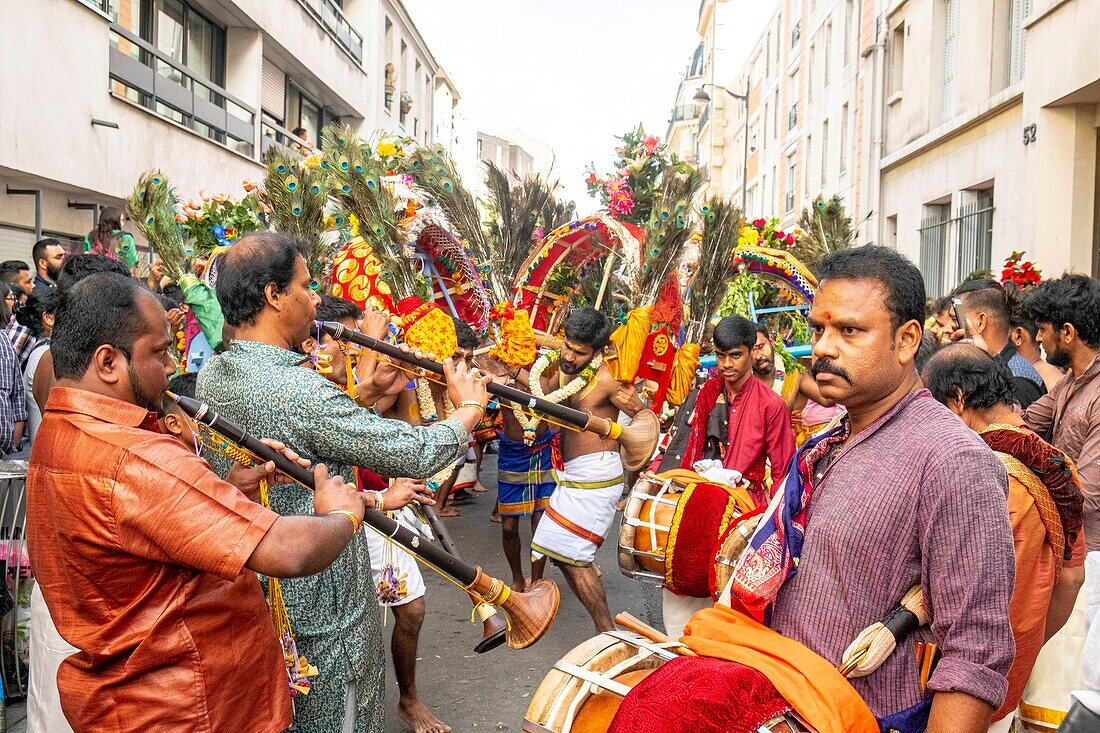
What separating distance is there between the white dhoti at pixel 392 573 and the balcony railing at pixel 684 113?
6892 cm

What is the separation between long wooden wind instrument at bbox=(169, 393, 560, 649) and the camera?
2.64 metres

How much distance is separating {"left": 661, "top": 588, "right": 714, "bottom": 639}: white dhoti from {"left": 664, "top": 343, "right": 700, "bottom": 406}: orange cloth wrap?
10.4ft

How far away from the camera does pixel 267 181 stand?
27.1 ft

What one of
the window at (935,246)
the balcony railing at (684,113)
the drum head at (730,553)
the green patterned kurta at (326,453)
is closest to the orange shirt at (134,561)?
the green patterned kurta at (326,453)

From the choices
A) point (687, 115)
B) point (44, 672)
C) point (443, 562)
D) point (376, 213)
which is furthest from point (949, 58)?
point (687, 115)

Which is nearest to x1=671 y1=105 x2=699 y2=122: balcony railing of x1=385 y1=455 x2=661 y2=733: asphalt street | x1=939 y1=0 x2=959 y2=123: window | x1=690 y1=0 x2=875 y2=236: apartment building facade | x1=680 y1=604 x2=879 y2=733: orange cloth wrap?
x1=690 y1=0 x2=875 y2=236: apartment building facade

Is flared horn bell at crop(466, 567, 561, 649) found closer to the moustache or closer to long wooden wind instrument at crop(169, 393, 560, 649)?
long wooden wind instrument at crop(169, 393, 560, 649)

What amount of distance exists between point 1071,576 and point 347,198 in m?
6.50

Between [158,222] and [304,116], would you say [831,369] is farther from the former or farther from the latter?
[304,116]

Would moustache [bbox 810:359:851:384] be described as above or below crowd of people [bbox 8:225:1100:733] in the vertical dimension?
above

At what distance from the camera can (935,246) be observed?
1667cm

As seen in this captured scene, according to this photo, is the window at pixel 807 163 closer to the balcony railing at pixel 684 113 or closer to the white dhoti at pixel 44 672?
the white dhoti at pixel 44 672

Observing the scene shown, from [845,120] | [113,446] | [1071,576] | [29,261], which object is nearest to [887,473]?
[1071,576]

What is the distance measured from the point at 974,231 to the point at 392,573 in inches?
525
